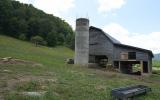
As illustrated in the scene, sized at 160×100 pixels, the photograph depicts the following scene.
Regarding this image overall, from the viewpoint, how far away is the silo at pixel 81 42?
40.4 meters

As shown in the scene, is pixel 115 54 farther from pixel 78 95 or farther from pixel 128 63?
pixel 78 95

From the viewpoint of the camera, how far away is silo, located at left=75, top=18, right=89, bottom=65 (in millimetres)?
40369

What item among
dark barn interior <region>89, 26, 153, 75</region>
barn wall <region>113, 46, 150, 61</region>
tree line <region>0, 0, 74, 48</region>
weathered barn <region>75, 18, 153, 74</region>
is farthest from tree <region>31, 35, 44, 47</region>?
barn wall <region>113, 46, 150, 61</region>

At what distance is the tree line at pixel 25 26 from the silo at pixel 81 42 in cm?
4293

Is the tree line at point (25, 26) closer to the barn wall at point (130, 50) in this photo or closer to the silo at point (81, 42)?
the silo at point (81, 42)

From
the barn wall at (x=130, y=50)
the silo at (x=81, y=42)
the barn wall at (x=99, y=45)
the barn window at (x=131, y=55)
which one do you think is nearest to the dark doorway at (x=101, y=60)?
the barn wall at (x=99, y=45)

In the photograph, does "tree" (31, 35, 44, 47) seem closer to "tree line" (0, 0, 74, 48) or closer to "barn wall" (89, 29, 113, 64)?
"tree line" (0, 0, 74, 48)

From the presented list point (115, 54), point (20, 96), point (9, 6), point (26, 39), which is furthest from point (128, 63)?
point (9, 6)

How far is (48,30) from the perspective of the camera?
94.0 meters

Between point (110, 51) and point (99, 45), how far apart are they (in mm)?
2535

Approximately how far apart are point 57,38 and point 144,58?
2248 inches

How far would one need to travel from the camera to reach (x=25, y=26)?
8650cm

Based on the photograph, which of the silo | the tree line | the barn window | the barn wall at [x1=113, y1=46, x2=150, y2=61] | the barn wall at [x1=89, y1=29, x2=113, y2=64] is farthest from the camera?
the tree line

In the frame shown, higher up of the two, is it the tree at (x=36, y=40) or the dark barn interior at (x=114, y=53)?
the tree at (x=36, y=40)
